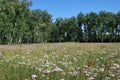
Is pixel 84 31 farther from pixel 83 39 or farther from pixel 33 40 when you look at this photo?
pixel 33 40

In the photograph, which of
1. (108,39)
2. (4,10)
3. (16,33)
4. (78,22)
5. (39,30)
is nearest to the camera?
(4,10)

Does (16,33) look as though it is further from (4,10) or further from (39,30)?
(39,30)

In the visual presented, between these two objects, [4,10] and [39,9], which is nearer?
[4,10]

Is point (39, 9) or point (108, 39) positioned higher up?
point (39, 9)

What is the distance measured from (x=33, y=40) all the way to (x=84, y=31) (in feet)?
71.8

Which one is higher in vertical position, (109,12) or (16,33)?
(109,12)

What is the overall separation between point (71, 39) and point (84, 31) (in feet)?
22.5

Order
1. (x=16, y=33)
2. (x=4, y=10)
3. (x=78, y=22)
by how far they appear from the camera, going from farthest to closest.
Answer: (x=78, y=22) → (x=16, y=33) → (x=4, y=10)

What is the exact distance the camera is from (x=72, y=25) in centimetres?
11094

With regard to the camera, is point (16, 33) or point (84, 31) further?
Answer: point (84, 31)

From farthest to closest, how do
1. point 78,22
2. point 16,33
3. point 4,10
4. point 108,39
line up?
point 78,22 < point 108,39 < point 16,33 < point 4,10

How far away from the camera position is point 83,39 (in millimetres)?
108812

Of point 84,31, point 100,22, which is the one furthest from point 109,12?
point 84,31

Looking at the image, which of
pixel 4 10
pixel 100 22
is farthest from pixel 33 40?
pixel 4 10
